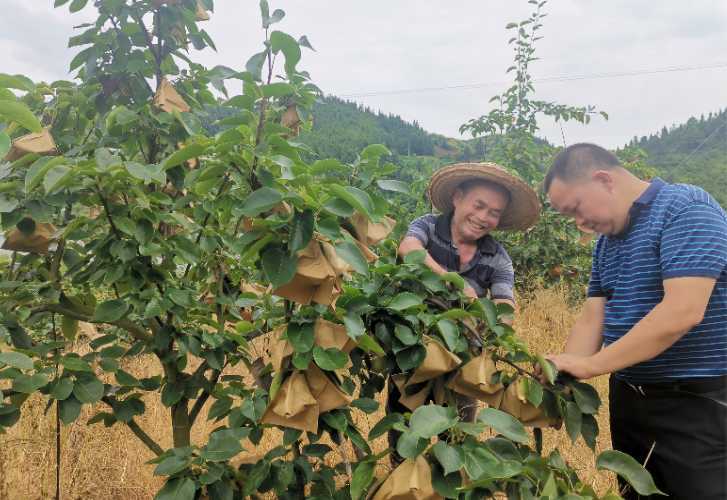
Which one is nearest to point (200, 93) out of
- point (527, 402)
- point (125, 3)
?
point (125, 3)

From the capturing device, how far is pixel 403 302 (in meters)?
1.01

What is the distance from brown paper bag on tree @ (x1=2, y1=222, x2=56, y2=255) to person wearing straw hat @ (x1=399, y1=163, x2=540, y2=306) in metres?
1.00

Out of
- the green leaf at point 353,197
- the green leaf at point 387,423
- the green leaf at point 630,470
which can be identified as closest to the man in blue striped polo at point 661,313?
the green leaf at point 630,470

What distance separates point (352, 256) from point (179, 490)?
539mm

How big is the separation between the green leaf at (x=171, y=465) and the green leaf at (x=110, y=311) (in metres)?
0.29

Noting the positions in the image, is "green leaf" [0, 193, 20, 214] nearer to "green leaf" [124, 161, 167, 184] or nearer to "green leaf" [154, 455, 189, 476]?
"green leaf" [124, 161, 167, 184]

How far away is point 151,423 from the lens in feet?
8.96

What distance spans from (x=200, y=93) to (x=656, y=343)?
1179mm

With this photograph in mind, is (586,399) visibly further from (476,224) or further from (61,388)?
(61,388)

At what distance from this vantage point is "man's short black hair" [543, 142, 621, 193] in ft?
4.75

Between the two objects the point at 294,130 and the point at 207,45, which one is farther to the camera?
the point at 207,45

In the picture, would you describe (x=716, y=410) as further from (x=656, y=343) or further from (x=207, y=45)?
(x=207, y=45)

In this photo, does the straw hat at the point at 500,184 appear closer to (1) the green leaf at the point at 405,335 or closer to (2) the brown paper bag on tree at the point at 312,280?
(1) the green leaf at the point at 405,335

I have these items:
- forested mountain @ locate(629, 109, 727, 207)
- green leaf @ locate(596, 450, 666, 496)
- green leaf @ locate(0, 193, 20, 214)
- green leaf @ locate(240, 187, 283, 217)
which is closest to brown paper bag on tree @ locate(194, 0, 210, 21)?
green leaf @ locate(0, 193, 20, 214)
